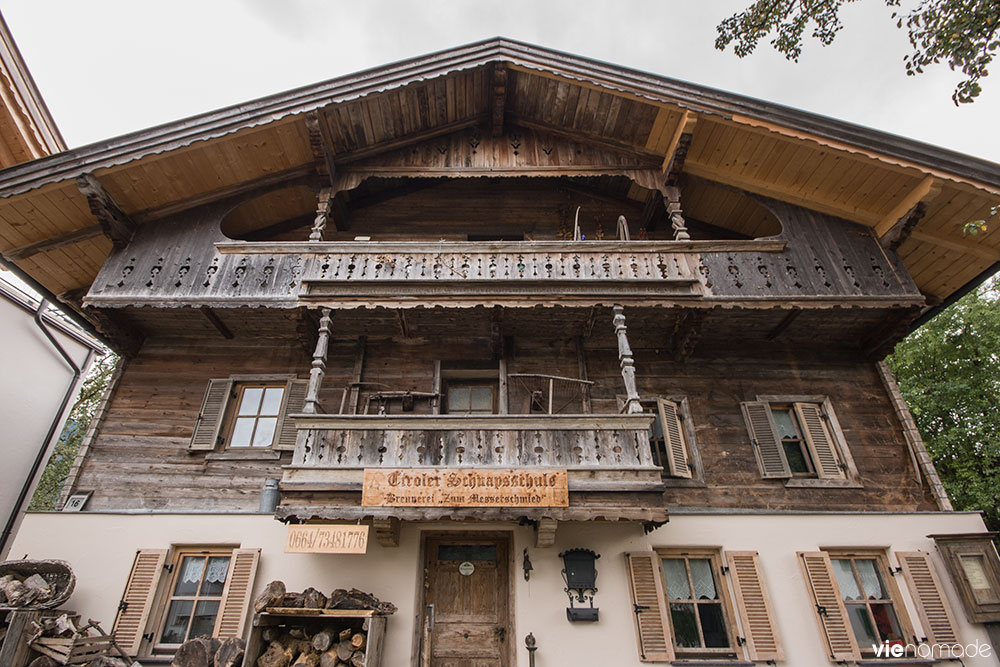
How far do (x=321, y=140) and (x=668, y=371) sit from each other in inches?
320

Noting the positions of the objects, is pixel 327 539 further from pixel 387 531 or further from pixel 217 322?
pixel 217 322

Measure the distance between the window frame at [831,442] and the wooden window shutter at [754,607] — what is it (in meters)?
1.81

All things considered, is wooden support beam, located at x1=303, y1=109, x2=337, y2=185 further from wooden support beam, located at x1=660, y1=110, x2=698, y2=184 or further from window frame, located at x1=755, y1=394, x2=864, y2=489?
window frame, located at x1=755, y1=394, x2=864, y2=489

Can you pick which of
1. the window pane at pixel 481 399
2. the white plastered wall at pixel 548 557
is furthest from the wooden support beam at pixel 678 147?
the white plastered wall at pixel 548 557

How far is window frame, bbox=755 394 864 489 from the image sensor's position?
8.88 m

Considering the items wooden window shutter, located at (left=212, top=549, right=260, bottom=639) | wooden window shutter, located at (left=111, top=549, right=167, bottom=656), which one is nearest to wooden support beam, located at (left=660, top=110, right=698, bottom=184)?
wooden window shutter, located at (left=212, top=549, right=260, bottom=639)

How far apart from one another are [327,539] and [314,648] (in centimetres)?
132

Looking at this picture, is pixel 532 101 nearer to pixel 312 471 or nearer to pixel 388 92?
pixel 388 92

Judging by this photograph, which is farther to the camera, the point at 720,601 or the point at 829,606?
the point at 720,601

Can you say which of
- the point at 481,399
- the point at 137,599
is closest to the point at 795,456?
the point at 481,399

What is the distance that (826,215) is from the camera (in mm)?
10281

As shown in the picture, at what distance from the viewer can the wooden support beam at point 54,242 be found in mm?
9578

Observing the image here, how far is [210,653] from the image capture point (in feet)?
22.0

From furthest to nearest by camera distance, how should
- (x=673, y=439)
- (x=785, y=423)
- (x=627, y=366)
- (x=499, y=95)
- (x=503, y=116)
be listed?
1. (x=503, y=116)
2. (x=499, y=95)
3. (x=785, y=423)
4. (x=673, y=439)
5. (x=627, y=366)
